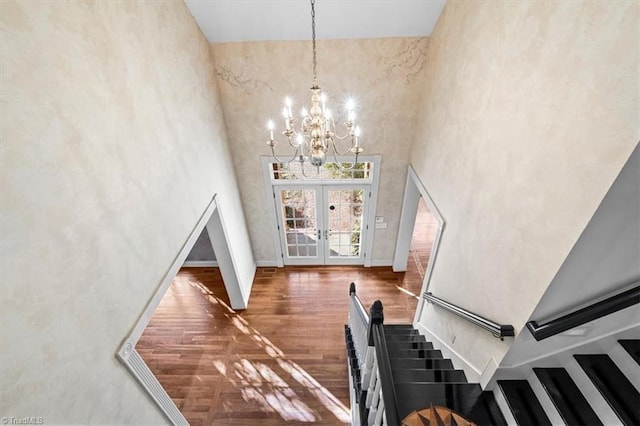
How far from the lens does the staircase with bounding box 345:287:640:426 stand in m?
1.58

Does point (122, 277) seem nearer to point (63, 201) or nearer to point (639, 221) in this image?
point (63, 201)

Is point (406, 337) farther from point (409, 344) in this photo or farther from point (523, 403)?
point (523, 403)

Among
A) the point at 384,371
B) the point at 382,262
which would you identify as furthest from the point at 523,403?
the point at 382,262

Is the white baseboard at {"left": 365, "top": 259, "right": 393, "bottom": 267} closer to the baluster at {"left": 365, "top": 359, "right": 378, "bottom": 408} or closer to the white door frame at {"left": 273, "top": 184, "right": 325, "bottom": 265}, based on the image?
the white door frame at {"left": 273, "top": 184, "right": 325, "bottom": 265}

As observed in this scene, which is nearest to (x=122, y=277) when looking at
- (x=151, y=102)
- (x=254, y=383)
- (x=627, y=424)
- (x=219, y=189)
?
(x=151, y=102)

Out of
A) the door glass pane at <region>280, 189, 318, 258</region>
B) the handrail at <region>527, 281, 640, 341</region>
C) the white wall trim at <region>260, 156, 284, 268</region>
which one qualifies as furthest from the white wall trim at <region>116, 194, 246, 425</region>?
the handrail at <region>527, 281, 640, 341</region>

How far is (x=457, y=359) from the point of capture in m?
2.72

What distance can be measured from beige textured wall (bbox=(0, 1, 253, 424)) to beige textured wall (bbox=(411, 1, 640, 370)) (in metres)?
2.54

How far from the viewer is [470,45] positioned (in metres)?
2.40

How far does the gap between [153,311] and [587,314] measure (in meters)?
2.76

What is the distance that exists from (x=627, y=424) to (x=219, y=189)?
3.95 meters

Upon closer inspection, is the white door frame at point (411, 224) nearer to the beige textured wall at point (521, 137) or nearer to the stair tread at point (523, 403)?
the beige textured wall at point (521, 137)

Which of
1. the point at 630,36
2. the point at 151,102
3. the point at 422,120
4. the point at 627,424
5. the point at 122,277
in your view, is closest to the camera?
the point at 630,36

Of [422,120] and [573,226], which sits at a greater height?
[422,120]
